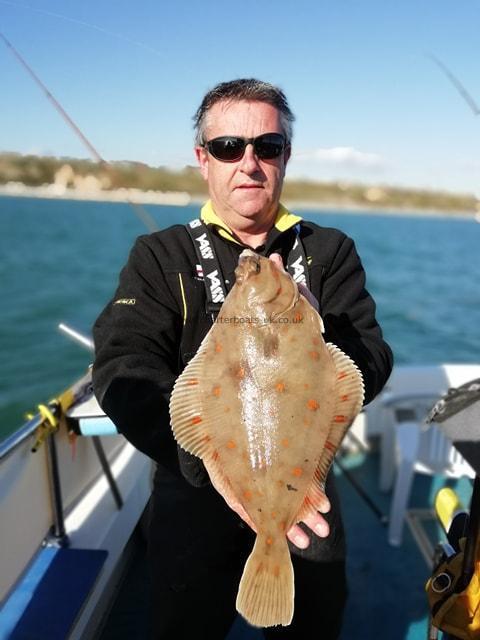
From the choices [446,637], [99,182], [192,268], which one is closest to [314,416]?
[192,268]

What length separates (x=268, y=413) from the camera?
1953 millimetres

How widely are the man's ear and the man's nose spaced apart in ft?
1.02

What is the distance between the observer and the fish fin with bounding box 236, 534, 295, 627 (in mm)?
1929

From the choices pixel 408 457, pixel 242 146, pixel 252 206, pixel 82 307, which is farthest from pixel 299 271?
pixel 82 307

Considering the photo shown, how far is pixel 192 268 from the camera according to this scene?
2713 mm

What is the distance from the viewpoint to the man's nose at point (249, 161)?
258 cm

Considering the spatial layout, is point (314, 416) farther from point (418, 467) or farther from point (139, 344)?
point (418, 467)

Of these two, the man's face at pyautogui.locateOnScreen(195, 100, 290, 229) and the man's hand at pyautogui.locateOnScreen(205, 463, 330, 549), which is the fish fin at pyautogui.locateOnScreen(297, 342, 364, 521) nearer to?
the man's hand at pyautogui.locateOnScreen(205, 463, 330, 549)

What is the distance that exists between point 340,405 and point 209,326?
0.89 m

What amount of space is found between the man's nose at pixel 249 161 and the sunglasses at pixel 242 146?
2 centimetres

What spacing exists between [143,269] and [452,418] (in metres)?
1.62

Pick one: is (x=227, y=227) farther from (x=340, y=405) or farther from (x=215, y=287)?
(x=340, y=405)

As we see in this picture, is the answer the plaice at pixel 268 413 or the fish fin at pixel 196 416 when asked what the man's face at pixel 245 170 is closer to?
the plaice at pixel 268 413

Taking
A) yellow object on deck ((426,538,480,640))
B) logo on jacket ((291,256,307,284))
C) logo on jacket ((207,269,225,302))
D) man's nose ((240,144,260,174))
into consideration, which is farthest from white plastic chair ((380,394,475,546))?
man's nose ((240,144,260,174))
